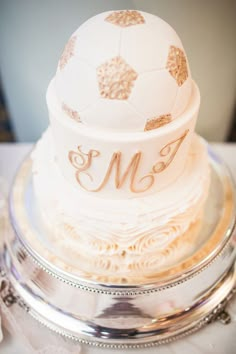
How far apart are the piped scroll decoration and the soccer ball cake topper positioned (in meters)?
0.06

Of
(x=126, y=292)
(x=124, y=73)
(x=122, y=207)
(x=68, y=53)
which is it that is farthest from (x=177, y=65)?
(x=126, y=292)

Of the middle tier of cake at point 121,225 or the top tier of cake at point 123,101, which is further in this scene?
the middle tier of cake at point 121,225

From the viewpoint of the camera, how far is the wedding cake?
0.74 meters

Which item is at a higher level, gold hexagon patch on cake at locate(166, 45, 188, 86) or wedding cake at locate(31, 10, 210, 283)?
gold hexagon patch on cake at locate(166, 45, 188, 86)

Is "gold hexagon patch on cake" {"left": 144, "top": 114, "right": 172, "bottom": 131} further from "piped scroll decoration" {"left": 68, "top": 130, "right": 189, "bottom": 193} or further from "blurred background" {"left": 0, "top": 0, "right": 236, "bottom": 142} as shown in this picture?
"blurred background" {"left": 0, "top": 0, "right": 236, "bottom": 142}

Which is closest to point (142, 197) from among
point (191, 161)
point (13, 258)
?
point (191, 161)

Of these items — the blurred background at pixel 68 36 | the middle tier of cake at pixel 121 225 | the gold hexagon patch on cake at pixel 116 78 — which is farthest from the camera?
the blurred background at pixel 68 36

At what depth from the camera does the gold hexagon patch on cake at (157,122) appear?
2.54ft

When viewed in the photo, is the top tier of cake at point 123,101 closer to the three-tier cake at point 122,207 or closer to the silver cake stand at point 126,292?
the three-tier cake at point 122,207

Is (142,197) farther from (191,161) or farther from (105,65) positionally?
(105,65)

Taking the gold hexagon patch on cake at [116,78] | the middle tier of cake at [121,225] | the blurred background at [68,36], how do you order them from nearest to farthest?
the gold hexagon patch on cake at [116,78], the middle tier of cake at [121,225], the blurred background at [68,36]

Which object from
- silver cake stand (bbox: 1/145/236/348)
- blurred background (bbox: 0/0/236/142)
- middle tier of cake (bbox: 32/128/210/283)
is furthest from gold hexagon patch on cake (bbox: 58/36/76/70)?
silver cake stand (bbox: 1/145/236/348)

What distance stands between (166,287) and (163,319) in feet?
0.34

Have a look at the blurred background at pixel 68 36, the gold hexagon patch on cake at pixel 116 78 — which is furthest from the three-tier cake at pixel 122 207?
the blurred background at pixel 68 36
